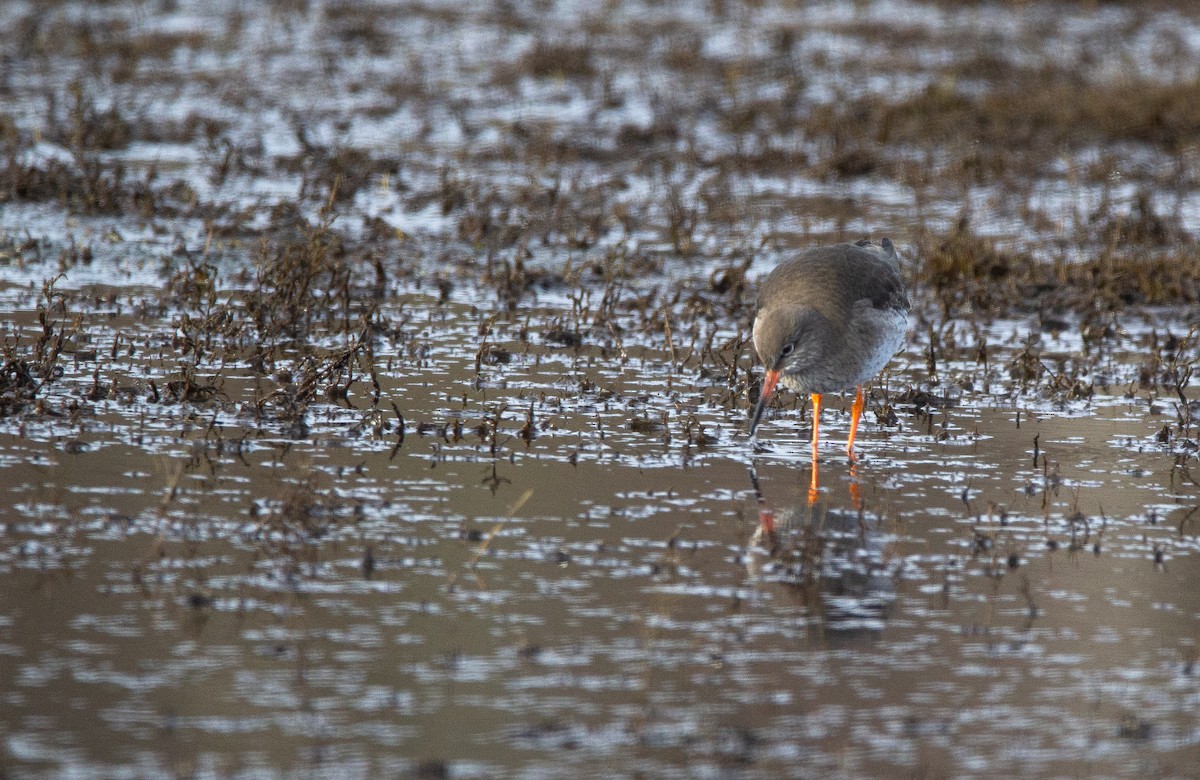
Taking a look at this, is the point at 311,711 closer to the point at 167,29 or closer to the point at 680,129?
the point at 680,129

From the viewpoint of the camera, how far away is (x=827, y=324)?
285 inches

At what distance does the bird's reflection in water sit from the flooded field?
22 millimetres

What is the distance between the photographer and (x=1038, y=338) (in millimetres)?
9625

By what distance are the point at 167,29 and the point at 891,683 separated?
1760cm

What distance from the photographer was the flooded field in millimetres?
4543

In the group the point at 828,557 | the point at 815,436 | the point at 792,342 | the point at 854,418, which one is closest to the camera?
the point at 828,557

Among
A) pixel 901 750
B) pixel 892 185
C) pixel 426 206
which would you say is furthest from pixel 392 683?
pixel 892 185

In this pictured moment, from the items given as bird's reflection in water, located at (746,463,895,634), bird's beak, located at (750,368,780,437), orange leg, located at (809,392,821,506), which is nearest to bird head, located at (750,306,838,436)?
bird's beak, located at (750,368,780,437)

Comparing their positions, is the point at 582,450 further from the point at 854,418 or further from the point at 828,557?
the point at 828,557

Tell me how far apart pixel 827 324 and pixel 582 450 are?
1.19 metres

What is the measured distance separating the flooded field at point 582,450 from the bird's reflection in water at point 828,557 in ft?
0.07

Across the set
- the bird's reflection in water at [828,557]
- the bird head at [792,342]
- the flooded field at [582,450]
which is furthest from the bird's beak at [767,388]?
the bird's reflection in water at [828,557]

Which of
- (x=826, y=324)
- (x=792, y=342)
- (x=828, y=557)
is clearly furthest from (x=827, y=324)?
(x=828, y=557)

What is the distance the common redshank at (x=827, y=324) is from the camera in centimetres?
717
